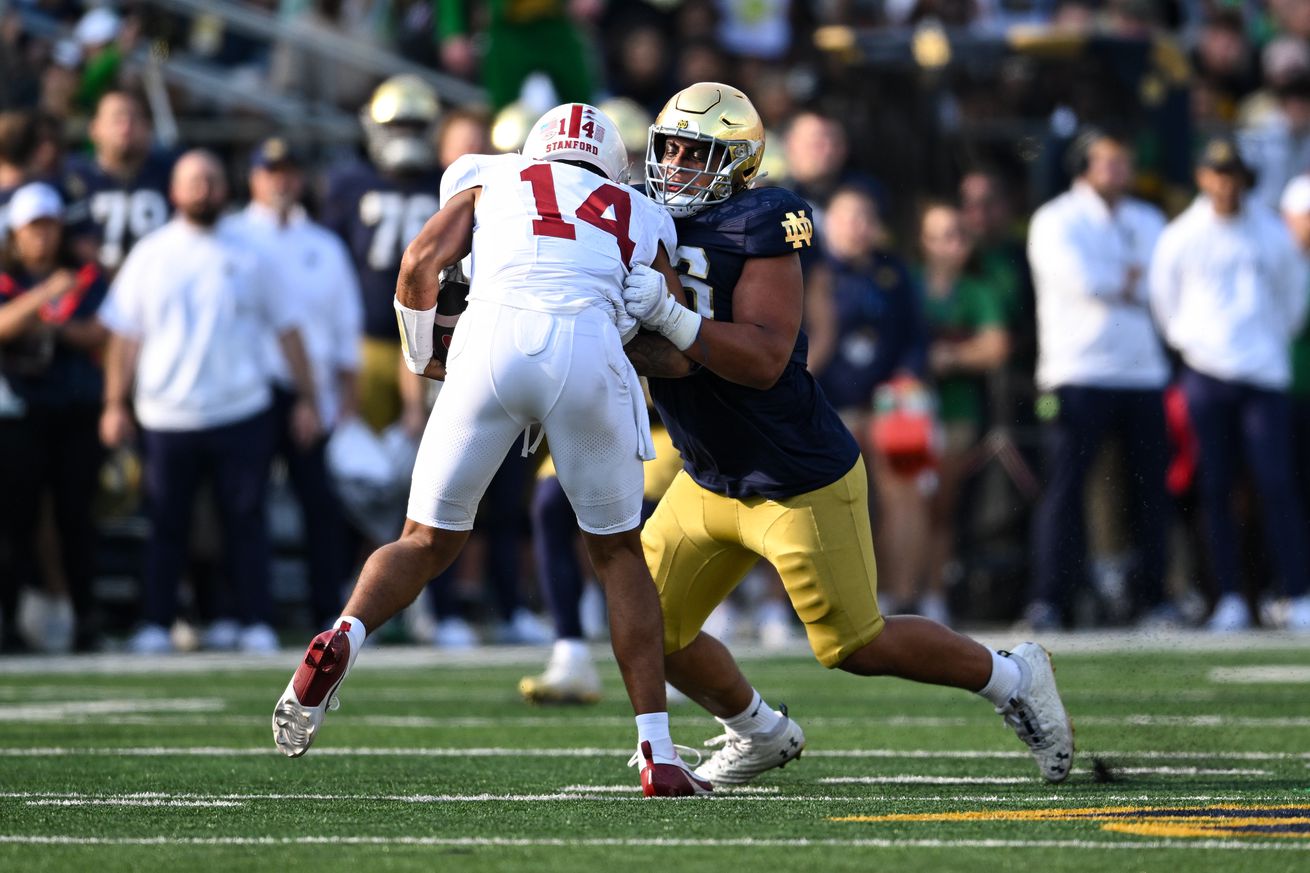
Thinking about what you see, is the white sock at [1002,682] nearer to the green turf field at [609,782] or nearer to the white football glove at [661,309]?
the green turf field at [609,782]

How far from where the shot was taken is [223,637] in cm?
1125

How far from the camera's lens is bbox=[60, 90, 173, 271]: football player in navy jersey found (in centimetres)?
1126

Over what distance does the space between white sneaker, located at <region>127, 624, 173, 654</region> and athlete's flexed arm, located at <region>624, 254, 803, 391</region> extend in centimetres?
571

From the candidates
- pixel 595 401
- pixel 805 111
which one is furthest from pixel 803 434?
pixel 805 111

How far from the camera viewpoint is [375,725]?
24.8 ft

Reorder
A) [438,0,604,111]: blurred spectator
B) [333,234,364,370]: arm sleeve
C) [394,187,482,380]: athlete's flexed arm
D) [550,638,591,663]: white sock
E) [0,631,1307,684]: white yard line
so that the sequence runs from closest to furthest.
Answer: [394,187,482,380]: athlete's flexed arm, [550,638,591,663]: white sock, [0,631,1307,684]: white yard line, [333,234,364,370]: arm sleeve, [438,0,604,111]: blurred spectator

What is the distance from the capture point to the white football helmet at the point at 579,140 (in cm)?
575

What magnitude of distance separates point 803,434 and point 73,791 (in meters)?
1.91

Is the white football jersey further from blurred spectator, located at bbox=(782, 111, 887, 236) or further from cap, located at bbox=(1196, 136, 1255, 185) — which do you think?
cap, located at bbox=(1196, 136, 1255, 185)

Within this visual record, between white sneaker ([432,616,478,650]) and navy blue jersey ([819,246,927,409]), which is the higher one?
navy blue jersey ([819,246,927,409])

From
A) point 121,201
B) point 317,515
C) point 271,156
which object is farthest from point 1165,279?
point 121,201

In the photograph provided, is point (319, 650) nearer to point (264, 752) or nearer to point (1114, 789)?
point (264, 752)

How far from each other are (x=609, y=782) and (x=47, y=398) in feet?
19.5

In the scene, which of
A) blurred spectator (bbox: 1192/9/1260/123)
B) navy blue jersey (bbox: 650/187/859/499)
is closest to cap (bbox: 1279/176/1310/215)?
blurred spectator (bbox: 1192/9/1260/123)
